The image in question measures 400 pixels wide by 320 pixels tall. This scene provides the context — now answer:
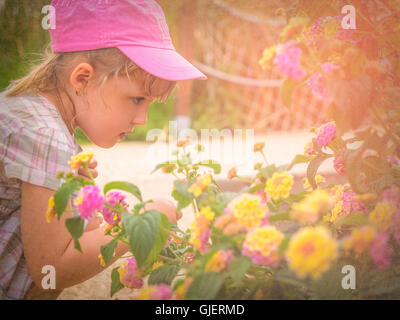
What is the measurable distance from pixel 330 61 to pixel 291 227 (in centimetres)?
38

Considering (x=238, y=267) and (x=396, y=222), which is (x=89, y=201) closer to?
(x=238, y=267)

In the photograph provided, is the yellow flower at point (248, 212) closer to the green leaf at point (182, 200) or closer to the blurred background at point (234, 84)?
the green leaf at point (182, 200)

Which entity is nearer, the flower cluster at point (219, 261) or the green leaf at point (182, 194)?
the flower cluster at point (219, 261)

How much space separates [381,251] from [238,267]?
24 cm

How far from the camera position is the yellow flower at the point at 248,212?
0.60 m

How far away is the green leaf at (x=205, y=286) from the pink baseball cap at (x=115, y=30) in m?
0.55

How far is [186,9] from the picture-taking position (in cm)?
384

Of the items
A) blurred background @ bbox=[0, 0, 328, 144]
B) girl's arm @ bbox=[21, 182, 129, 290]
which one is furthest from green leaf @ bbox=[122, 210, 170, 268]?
blurred background @ bbox=[0, 0, 328, 144]

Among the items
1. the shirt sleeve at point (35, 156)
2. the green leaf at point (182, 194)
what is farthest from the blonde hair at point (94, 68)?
the green leaf at point (182, 194)

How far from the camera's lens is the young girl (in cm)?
89

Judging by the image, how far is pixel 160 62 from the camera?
0.99 metres

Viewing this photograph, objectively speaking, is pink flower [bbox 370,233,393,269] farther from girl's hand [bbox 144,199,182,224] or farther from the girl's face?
the girl's face
